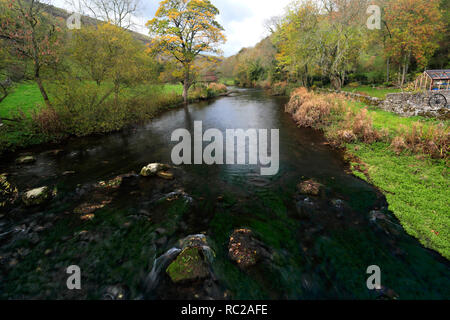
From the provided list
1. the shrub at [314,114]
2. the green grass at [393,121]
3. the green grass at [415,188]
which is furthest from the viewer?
the shrub at [314,114]

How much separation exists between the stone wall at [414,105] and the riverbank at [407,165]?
0.68 metres

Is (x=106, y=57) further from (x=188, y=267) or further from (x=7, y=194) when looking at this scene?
(x=188, y=267)

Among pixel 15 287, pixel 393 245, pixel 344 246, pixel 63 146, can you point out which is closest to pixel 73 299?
pixel 15 287

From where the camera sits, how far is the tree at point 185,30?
2539cm

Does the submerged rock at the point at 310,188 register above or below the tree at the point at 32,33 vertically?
below

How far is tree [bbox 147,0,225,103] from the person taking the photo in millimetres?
25391

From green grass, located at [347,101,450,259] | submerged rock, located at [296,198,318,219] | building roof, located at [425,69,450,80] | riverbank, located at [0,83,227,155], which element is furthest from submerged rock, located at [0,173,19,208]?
building roof, located at [425,69,450,80]

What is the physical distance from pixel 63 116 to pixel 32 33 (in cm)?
551

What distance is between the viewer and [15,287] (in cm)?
471

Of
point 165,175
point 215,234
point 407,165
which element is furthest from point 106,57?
point 407,165

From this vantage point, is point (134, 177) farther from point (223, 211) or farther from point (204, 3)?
point (204, 3)

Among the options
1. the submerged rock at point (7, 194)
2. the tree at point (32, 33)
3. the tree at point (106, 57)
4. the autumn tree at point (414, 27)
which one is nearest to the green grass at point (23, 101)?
the tree at point (32, 33)

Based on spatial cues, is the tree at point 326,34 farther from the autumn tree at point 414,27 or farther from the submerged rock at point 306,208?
the submerged rock at point 306,208

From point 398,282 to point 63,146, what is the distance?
19.1 meters
